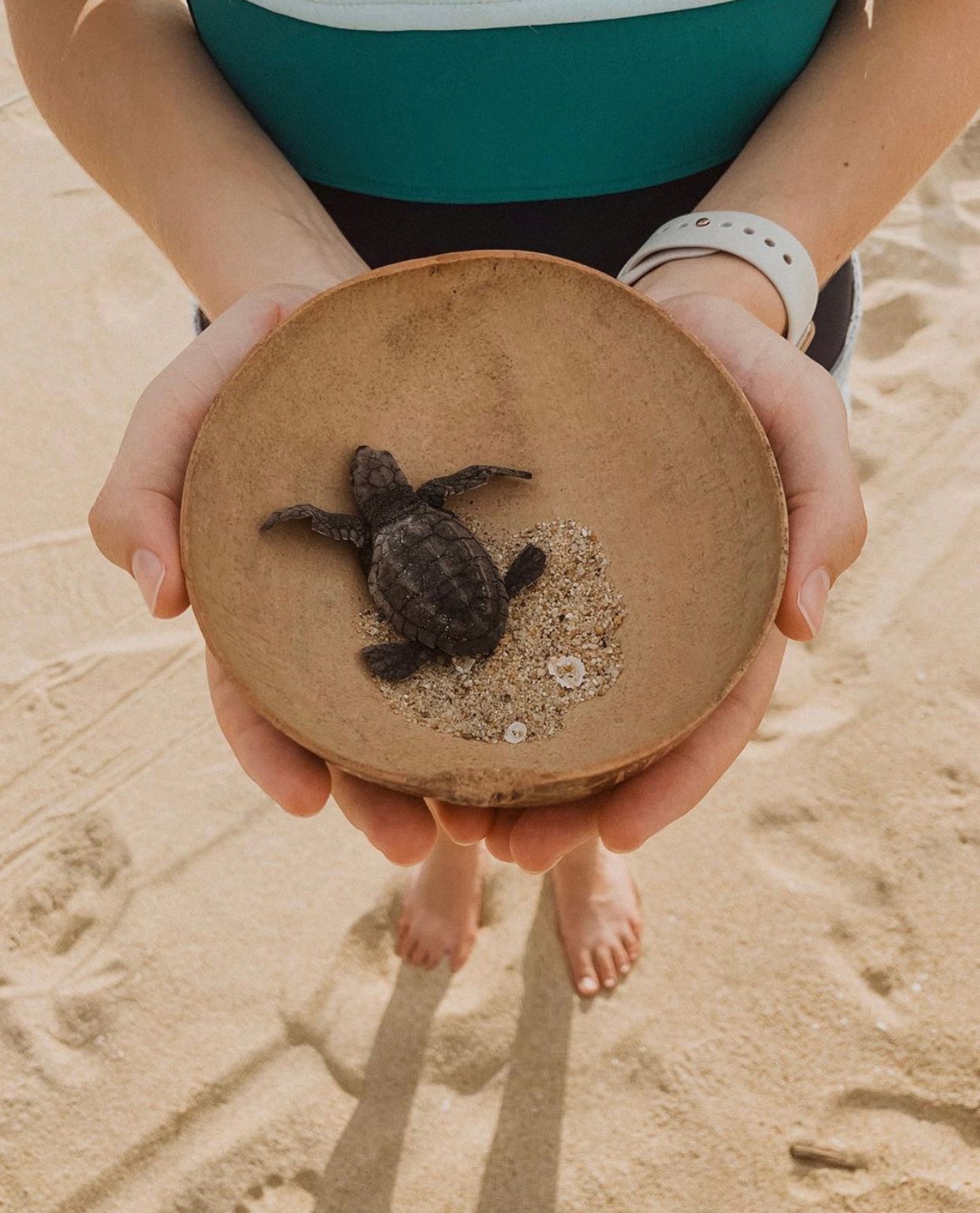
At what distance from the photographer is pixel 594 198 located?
1.48m

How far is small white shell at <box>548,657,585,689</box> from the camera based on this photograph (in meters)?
1.37

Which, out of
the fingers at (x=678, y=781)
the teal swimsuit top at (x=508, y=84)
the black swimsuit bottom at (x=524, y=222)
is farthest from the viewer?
the black swimsuit bottom at (x=524, y=222)

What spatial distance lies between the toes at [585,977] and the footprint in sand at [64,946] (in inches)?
34.4

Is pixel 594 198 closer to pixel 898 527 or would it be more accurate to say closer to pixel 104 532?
pixel 104 532

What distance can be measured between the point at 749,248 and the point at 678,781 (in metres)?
0.74

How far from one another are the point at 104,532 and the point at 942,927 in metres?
1.69

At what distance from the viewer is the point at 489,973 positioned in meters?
2.02

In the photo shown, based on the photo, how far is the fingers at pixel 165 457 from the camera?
1180mm

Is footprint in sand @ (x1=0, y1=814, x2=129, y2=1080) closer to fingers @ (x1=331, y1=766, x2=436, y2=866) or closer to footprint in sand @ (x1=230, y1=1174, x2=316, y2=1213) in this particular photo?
footprint in sand @ (x1=230, y1=1174, x2=316, y2=1213)

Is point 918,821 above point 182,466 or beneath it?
beneath

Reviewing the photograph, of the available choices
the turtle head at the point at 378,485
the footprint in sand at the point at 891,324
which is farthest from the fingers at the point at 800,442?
the footprint in sand at the point at 891,324

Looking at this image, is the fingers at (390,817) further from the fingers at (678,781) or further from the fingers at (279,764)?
the fingers at (678,781)

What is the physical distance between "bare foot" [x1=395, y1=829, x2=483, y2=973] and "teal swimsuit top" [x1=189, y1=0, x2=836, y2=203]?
121 cm

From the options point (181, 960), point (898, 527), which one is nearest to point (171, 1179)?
point (181, 960)
